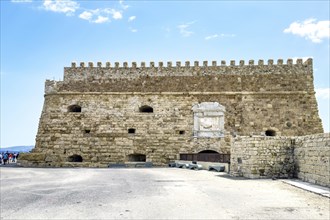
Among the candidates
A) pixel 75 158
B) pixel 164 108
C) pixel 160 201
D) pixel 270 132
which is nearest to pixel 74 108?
pixel 75 158

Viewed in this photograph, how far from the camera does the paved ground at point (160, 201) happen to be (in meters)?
7.02

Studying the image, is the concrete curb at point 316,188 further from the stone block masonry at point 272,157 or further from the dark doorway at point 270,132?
the dark doorway at point 270,132

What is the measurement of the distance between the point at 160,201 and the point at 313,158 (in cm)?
573

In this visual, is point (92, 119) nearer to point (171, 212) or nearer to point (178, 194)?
point (178, 194)

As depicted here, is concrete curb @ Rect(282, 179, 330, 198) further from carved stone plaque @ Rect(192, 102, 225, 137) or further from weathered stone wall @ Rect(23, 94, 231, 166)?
weathered stone wall @ Rect(23, 94, 231, 166)

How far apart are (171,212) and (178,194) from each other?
2224mm

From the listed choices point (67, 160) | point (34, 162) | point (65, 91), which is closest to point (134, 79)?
point (65, 91)

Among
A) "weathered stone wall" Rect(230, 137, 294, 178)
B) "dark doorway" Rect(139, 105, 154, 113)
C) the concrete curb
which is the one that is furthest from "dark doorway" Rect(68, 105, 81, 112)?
the concrete curb

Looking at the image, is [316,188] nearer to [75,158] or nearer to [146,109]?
[146,109]

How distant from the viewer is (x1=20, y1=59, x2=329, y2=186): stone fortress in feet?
71.3

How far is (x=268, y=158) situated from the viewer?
1345 cm

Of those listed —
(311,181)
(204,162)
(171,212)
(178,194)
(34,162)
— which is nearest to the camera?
(171,212)

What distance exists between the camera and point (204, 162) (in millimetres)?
18641

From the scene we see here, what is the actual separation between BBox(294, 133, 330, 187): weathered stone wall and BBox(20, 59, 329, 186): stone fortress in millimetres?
8546
